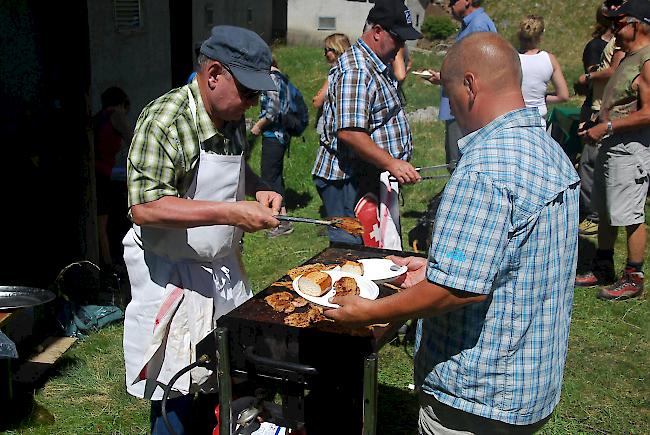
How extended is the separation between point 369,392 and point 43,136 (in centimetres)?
349

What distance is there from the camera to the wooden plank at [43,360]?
4285 millimetres

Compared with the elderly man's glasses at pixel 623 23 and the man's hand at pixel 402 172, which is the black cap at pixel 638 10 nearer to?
the elderly man's glasses at pixel 623 23

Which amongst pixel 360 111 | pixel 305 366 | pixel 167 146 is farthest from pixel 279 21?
pixel 305 366

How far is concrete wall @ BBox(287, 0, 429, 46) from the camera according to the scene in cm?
1844

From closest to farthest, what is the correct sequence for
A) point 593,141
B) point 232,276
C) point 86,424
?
point 232,276 < point 86,424 < point 593,141

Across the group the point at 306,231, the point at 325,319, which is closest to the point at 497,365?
the point at 325,319

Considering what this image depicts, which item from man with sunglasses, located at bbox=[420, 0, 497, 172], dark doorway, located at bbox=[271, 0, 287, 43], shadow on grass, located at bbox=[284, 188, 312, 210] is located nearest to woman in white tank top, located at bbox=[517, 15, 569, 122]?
man with sunglasses, located at bbox=[420, 0, 497, 172]

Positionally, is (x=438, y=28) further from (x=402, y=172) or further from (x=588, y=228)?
(x=402, y=172)

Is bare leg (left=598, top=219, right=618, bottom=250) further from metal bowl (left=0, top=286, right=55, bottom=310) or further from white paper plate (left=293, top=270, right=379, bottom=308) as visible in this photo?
metal bowl (left=0, top=286, right=55, bottom=310)

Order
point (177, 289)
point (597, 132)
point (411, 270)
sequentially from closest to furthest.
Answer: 1. point (177, 289)
2. point (411, 270)
3. point (597, 132)

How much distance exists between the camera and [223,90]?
9.05ft

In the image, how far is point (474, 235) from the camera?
2.04 meters

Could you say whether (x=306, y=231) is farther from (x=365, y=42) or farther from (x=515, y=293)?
(x=515, y=293)

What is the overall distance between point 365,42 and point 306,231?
10.5ft
